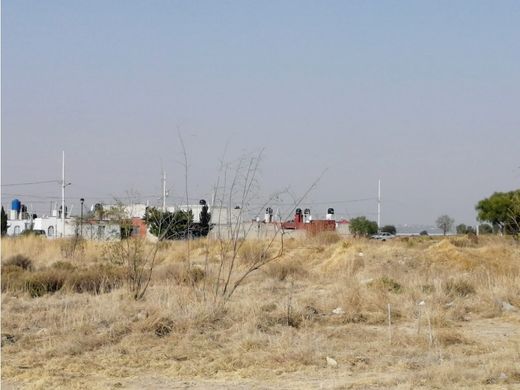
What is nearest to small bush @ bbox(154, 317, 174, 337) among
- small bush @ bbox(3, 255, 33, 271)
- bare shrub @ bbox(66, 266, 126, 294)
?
bare shrub @ bbox(66, 266, 126, 294)

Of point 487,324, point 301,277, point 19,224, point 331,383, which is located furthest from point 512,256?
point 19,224

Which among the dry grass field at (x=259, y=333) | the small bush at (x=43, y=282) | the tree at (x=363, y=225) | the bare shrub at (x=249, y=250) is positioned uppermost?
the tree at (x=363, y=225)

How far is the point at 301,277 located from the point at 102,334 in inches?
570

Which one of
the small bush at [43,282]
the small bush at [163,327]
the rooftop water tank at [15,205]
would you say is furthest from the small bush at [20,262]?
the rooftop water tank at [15,205]

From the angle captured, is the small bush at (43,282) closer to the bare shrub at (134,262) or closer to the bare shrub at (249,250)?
Answer: the bare shrub at (134,262)

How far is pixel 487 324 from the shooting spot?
54.2ft

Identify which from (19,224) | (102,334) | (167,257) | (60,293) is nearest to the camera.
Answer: (102,334)

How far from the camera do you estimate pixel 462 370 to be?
10812 millimetres

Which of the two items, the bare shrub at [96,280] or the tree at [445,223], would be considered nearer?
the bare shrub at [96,280]

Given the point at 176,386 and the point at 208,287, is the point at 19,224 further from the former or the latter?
the point at 176,386

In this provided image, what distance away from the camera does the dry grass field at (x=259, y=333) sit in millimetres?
10883

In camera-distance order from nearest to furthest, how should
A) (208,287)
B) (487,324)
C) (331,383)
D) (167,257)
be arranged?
(331,383) < (487,324) < (208,287) < (167,257)

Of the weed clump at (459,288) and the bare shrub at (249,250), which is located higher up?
the bare shrub at (249,250)

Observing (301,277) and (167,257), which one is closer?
(301,277)
